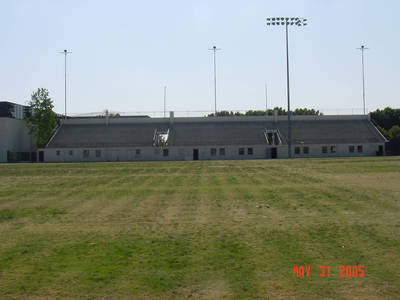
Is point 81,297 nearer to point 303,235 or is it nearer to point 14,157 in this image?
point 303,235

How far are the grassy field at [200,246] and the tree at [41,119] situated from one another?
66007 millimetres

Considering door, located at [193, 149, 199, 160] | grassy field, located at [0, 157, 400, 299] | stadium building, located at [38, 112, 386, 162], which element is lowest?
grassy field, located at [0, 157, 400, 299]

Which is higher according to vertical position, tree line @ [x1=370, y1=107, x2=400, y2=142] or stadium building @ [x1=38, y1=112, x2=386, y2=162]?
tree line @ [x1=370, y1=107, x2=400, y2=142]

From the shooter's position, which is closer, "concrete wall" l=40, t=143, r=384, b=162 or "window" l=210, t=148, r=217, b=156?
"concrete wall" l=40, t=143, r=384, b=162

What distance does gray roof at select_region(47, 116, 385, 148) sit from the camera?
7444cm

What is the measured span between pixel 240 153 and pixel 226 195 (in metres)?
52.7

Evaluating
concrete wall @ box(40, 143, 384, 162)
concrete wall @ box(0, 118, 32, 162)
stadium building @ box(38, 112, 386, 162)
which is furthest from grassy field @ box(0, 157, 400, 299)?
concrete wall @ box(0, 118, 32, 162)

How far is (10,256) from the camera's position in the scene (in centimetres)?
977

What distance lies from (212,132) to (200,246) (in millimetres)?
67784

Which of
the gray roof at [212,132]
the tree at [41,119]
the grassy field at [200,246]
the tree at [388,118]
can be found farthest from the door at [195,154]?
the grassy field at [200,246]

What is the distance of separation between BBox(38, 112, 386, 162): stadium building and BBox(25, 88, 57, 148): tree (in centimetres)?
266

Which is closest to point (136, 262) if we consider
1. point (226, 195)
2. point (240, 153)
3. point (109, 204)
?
point (109, 204)

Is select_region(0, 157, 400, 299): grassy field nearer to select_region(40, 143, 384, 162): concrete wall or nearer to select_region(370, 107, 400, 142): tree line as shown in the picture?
select_region(40, 143, 384, 162): concrete wall

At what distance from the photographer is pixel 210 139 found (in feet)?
246
